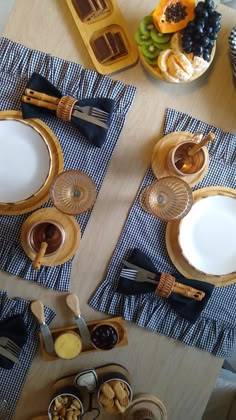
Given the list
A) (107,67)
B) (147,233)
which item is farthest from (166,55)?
(147,233)

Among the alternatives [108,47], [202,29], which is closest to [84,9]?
[108,47]

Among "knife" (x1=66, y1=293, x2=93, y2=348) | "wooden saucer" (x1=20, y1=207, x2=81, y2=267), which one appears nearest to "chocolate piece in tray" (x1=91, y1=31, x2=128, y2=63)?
"wooden saucer" (x1=20, y1=207, x2=81, y2=267)

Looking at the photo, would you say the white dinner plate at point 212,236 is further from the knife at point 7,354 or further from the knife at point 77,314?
the knife at point 7,354

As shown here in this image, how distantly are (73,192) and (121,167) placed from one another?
159 millimetres

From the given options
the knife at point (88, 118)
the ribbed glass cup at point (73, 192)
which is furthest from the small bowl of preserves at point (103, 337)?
the knife at point (88, 118)

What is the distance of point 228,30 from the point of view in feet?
4.76

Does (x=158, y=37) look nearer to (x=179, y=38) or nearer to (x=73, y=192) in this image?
(x=179, y=38)

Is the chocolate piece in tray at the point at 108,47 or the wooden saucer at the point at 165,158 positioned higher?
the chocolate piece in tray at the point at 108,47

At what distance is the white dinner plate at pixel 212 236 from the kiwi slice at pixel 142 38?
477mm

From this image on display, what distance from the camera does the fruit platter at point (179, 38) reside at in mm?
1331

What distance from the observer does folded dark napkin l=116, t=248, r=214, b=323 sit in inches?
56.9

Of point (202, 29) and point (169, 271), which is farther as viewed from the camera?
point (169, 271)

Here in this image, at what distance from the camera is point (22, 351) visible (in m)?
1.46

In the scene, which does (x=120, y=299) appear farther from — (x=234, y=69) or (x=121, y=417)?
(x=234, y=69)
